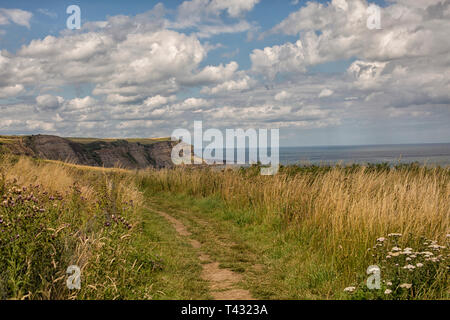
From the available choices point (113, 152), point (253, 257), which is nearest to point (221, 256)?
point (253, 257)

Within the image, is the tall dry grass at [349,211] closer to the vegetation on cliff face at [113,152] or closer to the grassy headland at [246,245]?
the grassy headland at [246,245]

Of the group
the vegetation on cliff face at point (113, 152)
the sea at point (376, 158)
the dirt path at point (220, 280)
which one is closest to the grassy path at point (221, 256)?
the dirt path at point (220, 280)

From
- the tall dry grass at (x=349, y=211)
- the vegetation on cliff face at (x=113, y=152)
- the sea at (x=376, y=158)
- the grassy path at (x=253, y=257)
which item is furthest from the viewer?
the vegetation on cliff face at (x=113, y=152)

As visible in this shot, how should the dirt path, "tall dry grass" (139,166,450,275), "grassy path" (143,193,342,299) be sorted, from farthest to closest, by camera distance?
"tall dry grass" (139,166,450,275)
"grassy path" (143,193,342,299)
the dirt path

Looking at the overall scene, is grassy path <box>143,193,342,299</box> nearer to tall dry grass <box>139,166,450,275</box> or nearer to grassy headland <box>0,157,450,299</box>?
grassy headland <box>0,157,450,299</box>

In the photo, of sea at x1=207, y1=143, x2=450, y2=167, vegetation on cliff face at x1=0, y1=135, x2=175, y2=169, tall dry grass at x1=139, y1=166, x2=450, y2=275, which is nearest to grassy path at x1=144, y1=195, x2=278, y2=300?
tall dry grass at x1=139, y1=166, x2=450, y2=275

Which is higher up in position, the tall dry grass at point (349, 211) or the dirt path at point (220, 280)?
the tall dry grass at point (349, 211)

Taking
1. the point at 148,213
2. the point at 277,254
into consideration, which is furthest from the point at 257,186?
the point at 277,254

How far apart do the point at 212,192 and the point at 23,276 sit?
40.9 ft

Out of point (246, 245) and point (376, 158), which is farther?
point (376, 158)

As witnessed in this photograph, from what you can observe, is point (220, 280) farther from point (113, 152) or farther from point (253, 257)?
point (113, 152)

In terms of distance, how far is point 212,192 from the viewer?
16.9 metres

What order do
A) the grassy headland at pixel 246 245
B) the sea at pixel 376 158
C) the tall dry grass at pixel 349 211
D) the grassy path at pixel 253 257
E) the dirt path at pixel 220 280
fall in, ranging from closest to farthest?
the grassy headland at pixel 246 245 → the dirt path at pixel 220 280 → the grassy path at pixel 253 257 → the tall dry grass at pixel 349 211 → the sea at pixel 376 158
